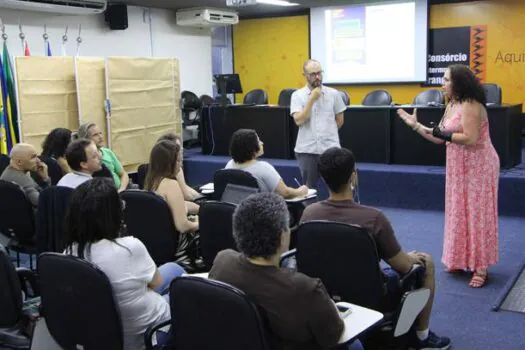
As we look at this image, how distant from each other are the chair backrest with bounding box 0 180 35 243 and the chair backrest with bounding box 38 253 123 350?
166 cm

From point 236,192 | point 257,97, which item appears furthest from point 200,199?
point 257,97

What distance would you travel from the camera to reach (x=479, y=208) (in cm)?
365

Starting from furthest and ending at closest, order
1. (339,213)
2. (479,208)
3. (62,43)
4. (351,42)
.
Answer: (351,42), (62,43), (479,208), (339,213)

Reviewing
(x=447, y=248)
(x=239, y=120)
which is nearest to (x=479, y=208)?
(x=447, y=248)

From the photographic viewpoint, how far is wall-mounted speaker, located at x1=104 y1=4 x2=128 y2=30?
26.0 ft

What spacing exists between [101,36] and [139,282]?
653 cm

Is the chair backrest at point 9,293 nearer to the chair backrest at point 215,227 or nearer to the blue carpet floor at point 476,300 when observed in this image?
the chair backrest at point 215,227

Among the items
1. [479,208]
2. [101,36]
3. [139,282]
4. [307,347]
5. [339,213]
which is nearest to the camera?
[307,347]

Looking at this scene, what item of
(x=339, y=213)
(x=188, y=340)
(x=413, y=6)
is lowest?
(x=188, y=340)

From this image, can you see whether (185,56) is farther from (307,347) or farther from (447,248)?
(307,347)

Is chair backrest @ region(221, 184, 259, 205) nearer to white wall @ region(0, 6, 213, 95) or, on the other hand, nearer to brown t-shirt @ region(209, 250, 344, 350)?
brown t-shirt @ region(209, 250, 344, 350)

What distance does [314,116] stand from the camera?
15.8 ft

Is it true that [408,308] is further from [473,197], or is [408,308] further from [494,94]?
[494,94]

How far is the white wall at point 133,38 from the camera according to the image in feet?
22.9
